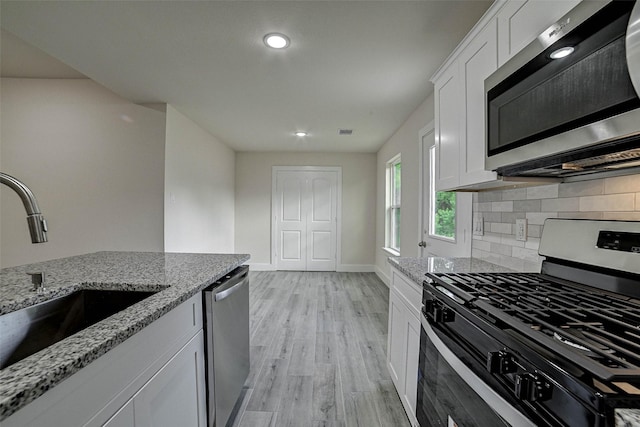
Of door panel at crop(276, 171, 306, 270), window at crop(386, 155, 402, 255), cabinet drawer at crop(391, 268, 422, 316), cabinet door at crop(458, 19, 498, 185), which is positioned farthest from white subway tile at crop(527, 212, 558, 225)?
door panel at crop(276, 171, 306, 270)

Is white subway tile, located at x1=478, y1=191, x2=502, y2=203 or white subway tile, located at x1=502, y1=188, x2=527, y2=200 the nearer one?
white subway tile, located at x1=502, y1=188, x2=527, y2=200

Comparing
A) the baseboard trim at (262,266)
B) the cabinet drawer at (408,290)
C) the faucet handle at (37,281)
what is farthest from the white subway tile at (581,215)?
the baseboard trim at (262,266)

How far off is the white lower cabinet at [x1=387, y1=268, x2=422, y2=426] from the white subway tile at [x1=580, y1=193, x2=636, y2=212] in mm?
763

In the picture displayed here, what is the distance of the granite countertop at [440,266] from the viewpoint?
156cm

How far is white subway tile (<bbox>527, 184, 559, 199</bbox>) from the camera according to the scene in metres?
1.33

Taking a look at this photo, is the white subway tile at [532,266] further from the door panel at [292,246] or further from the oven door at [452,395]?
the door panel at [292,246]

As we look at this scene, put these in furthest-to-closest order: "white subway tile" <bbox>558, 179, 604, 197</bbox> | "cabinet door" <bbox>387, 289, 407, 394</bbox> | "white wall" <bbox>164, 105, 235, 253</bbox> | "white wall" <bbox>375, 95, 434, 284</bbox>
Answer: "white wall" <bbox>164, 105, 235, 253</bbox>
"white wall" <bbox>375, 95, 434, 284</bbox>
"cabinet door" <bbox>387, 289, 407, 394</bbox>
"white subway tile" <bbox>558, 179, 604, 197</bbox>

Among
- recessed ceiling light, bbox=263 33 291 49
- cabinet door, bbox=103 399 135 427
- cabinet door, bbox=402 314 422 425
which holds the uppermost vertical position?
recessed ceiling light, bbox=263 33 291 49

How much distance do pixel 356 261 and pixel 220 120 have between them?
3578 mm

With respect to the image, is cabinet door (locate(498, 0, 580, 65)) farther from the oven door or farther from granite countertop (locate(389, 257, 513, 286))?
the oven door

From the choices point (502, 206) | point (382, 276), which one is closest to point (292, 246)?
point (382, 276)

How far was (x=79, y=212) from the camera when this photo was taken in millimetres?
3219

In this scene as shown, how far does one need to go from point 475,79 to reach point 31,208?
1950mm

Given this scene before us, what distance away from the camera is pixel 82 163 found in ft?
10.6
